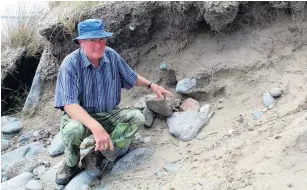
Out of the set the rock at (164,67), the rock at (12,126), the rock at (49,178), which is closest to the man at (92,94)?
the rock at (49,178)

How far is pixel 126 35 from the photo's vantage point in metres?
4.98

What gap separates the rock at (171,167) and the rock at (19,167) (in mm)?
1335

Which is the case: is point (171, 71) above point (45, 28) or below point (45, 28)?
below

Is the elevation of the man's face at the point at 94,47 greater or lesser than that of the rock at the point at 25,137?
greater

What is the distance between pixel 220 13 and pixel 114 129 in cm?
144

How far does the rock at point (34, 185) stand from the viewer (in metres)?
3.96

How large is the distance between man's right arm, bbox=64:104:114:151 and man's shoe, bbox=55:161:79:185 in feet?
1.82

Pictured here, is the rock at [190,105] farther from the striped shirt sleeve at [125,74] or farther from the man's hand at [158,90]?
the striped shirt sleeve at [125,74]

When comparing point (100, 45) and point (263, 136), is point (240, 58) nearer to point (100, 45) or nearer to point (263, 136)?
point (263, 136)

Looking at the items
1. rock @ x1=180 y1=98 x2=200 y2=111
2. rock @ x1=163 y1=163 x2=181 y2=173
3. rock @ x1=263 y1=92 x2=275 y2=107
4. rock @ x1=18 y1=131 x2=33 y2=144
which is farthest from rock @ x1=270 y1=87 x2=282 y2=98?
rock @ x1=18 y1=131 x2=33 y2=144

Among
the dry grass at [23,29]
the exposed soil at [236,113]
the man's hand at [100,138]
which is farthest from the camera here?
the dry grass at [23,29]

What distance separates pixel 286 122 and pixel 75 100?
5.45 feet

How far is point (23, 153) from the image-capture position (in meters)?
4.71

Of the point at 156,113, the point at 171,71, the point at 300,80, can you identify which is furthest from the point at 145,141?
the point at 300,80
